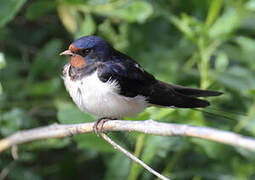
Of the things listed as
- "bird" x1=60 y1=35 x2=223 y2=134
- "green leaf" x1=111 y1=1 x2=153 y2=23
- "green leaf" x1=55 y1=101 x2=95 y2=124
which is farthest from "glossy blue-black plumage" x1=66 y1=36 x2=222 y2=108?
"green leaf" x1=111 y1=1 x2=153 y2=23

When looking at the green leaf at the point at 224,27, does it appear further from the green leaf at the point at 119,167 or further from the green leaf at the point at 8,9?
the green leaf at the point at 8,9

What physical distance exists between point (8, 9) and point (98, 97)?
72 cm

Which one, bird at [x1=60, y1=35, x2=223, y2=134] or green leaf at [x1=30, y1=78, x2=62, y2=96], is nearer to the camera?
bird at [x1=60, y1=35, x2=223, y2=134]

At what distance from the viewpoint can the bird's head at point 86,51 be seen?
1988mm

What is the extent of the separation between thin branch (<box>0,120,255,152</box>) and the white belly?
176 millimetres

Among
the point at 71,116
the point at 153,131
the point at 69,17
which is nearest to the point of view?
the point at 153,131

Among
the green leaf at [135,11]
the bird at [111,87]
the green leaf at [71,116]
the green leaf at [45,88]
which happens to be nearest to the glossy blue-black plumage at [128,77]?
the bird at [111,87]

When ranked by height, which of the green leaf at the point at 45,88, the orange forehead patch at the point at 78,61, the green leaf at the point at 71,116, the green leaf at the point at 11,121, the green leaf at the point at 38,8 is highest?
the green leaf at the point at 38,8

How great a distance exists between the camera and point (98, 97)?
1.83 m

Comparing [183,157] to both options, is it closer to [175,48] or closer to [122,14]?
[175,48]

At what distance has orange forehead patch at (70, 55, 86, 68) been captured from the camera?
197cm

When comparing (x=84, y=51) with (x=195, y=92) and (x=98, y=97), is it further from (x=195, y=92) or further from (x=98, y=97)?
(x=195, y=92)

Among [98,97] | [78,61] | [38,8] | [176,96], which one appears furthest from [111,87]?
[38,8]

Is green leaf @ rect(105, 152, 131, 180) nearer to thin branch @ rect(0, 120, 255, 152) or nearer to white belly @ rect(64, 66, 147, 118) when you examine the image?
white belly @ rect(64, 66, 147, 118)
